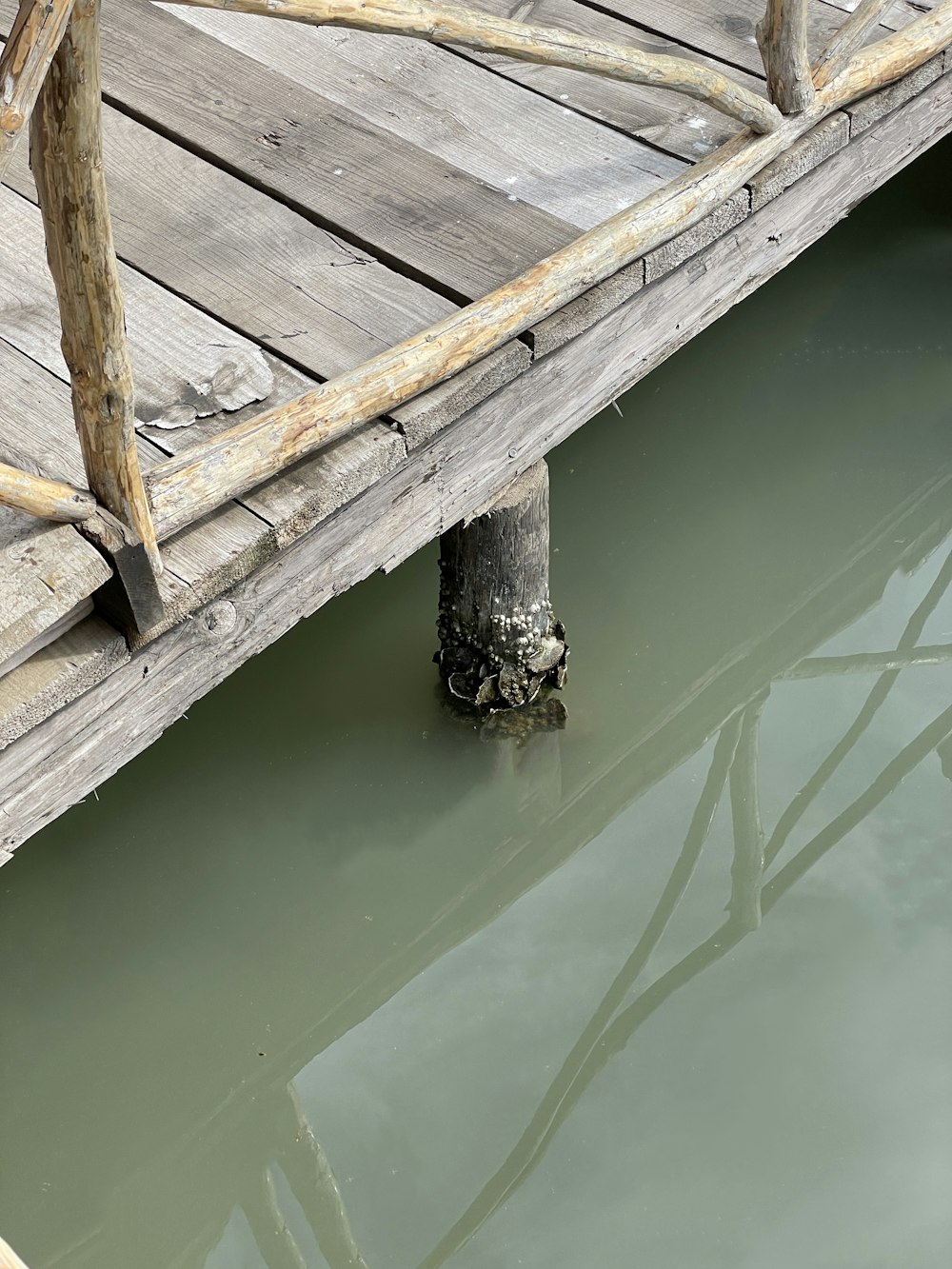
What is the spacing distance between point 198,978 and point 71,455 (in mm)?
1135

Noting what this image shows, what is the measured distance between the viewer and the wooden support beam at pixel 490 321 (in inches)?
67.8

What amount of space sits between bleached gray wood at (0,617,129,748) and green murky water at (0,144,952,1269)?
39.3 inches

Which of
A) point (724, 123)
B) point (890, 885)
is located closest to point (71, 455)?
point (724, 123)

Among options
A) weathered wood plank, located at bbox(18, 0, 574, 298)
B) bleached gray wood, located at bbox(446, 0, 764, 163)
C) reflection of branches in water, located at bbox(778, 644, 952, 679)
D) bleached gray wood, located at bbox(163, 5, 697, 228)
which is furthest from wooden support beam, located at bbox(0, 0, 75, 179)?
reflection of branches in water, located at bbox(778, 644, 952, 679)

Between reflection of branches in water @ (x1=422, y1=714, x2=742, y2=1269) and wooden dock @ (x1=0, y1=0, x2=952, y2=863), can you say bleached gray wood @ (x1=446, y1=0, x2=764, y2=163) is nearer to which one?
wooden dock @ (x1=0, y1=0, x2=952, y2=863)

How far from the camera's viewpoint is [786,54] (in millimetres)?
2242

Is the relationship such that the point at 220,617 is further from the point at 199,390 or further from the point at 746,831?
the point at 746,831

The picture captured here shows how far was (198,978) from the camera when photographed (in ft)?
8.14

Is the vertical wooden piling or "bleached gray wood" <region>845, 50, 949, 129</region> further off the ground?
"bleached gray wood" <region>845, 50, 949, 129</region>

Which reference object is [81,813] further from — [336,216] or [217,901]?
[336,216]

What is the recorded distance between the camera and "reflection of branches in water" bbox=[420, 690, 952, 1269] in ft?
7.43

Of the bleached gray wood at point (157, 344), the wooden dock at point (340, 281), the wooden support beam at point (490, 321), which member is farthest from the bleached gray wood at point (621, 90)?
the bleached gray wood at point (157, 344)

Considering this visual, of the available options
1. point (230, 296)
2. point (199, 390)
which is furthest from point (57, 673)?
point (230, 296)

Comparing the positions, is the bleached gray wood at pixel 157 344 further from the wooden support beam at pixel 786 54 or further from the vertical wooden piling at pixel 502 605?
the wooden support beam at pixel 786 54
